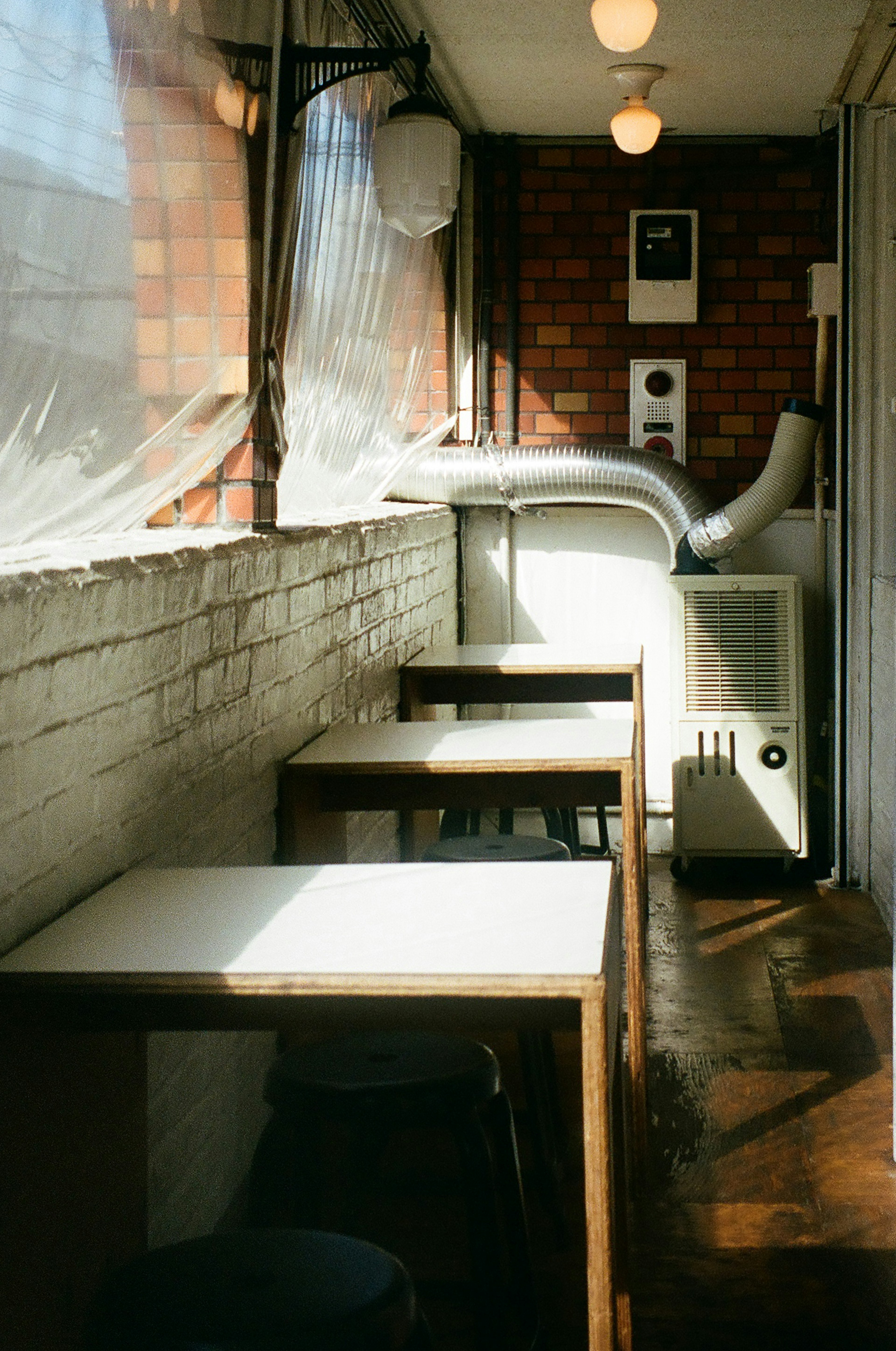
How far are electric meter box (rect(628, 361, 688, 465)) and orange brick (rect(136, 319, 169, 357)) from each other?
3.32 metres

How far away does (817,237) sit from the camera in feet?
16.5

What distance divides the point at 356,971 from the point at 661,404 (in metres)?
4.07

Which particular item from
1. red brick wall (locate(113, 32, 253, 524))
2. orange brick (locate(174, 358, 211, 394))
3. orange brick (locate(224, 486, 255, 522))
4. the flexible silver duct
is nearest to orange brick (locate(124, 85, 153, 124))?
red brick wall (locate(113, 32, 253, 524))

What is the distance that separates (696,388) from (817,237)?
690 millimetres

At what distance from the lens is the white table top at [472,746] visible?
245cm

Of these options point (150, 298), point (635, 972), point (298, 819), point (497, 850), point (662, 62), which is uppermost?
point (662, 62)

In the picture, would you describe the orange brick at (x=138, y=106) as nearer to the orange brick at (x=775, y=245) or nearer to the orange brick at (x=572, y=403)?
the orange brick at (x=572, y=403)

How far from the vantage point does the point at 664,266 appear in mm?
5043

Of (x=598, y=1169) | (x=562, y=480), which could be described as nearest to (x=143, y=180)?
(x=598, y=1169)

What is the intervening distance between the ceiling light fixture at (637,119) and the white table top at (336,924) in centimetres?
272

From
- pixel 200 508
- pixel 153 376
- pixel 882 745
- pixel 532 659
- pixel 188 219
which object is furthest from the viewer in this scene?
pixel 882 745

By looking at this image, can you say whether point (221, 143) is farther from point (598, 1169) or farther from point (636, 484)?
point (636, 484)

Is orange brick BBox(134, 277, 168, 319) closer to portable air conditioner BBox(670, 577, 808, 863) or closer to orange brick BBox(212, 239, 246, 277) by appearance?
orange brick BBox(212, 239, 246, 277)

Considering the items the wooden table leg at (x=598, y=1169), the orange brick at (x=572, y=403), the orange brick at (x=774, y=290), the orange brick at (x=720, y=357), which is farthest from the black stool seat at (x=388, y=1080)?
the orange brick at (x=774, y=290)
